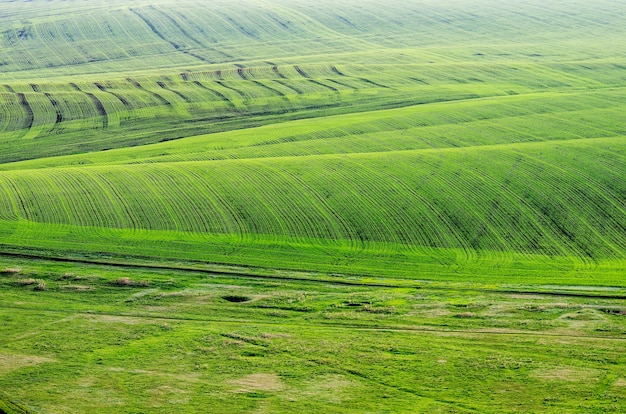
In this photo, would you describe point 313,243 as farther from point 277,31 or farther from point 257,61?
point 277,31

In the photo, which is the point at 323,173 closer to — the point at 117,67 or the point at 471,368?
the point at 471,368

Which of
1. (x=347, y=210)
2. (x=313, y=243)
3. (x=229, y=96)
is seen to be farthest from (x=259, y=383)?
(x=229, y=96)

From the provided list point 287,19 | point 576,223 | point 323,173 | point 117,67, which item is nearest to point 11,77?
point 117,67

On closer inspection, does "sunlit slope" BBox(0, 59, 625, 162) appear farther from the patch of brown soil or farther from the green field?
the patch of brown soil

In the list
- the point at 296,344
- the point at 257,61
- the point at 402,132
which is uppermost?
the point at 257,61

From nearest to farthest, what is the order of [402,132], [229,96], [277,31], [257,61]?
[402,132] < [229,96] < [257,61] < [277,31]

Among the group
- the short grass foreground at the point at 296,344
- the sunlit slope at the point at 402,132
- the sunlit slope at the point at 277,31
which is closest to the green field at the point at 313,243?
the short grass foreground at the point at 296,344
